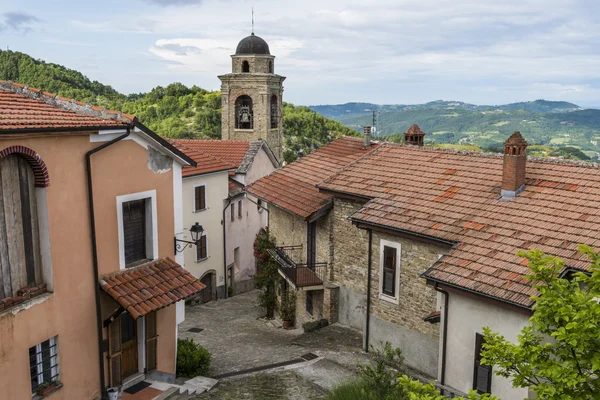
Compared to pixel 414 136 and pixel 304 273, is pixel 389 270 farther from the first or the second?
pixel 414 136

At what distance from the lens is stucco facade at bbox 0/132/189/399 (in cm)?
881

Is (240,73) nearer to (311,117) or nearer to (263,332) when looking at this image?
(263,332)

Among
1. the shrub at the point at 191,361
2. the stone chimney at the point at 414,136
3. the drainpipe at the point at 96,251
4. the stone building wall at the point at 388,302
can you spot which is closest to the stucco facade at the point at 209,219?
the stone building wall at the point at 388,302

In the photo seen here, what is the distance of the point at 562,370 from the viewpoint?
17.7 feet

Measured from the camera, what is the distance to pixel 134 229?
1143cm

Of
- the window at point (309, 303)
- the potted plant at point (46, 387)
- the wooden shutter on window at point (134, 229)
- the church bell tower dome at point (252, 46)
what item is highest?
the church bell tower dome at point (252, 46)

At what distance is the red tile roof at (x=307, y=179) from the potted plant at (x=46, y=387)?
30.9 feet

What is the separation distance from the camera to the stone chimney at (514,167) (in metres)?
13.1

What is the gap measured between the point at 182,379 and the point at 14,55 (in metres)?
68.5

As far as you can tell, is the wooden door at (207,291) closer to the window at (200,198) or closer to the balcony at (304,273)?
the window at (200,198)

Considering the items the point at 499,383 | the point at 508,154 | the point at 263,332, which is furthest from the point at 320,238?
the point at 499,383

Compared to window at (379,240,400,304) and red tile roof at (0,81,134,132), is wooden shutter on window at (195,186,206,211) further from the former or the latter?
red tile roof at (0,81,134,132)

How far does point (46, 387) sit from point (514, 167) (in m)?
11.2

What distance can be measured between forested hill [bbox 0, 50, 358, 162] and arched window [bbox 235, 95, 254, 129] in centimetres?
2495
